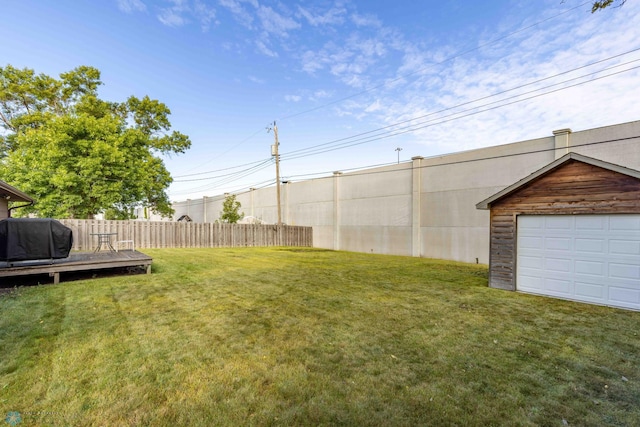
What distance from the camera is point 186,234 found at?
15.9 meters

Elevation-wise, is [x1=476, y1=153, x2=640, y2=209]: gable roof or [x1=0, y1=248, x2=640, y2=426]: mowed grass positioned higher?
[x1=476, y1=153, x2=640, y2=209]: gable roof

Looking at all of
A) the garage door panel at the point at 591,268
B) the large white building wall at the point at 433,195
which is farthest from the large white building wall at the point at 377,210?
the garage door panel at the point at 591,268

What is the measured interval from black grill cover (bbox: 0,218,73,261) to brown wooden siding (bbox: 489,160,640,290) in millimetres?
11178

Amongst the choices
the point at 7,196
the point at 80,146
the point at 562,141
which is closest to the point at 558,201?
the point at 562,141

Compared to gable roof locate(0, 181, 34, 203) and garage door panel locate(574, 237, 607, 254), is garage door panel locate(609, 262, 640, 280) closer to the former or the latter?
garage door panel locate(574, 237, 607, 254)

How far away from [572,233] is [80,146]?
1964 cm

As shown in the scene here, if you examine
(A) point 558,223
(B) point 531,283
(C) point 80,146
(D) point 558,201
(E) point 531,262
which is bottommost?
(B) point 531,283

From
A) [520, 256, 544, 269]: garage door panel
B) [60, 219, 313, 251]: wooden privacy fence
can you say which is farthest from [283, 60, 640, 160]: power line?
[520, 256, 544, 269]: garage door panel

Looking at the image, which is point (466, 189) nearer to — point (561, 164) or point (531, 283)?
point (561, 164)

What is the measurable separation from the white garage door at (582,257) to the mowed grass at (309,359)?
1.65 ft

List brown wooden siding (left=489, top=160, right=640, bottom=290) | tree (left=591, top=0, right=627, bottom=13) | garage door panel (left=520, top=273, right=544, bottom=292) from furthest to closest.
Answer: garage door panel (left=520, top=273, right=544, bottom=292), brown wooden siding (left=489, top=160, right=640, bottom=290), tree (left=591, top=0, right=627, bottom=13)

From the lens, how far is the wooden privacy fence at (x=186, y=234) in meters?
12.7

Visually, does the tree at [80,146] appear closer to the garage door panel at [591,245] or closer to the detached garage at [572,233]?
the detached garage at [572,233]

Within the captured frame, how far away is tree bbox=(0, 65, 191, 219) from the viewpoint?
1318 cm
